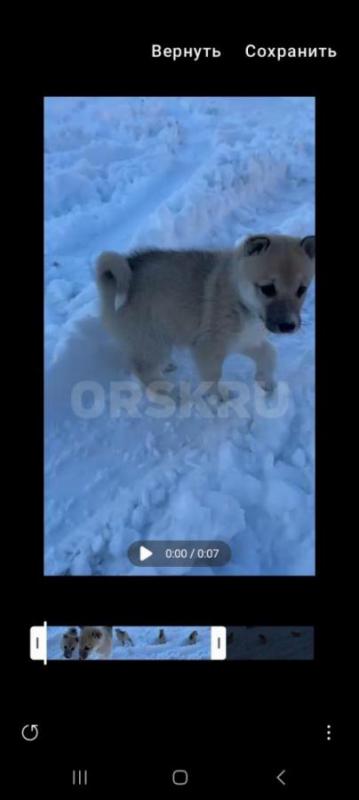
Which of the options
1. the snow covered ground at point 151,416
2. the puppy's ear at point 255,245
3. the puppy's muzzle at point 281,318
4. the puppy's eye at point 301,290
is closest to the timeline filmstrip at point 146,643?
the snow covered ground at point 151,416

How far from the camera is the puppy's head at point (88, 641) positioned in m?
1.72

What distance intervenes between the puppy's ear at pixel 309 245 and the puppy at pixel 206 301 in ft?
0.05

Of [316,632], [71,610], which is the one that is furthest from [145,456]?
[316,632]

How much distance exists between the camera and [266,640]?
173 cm

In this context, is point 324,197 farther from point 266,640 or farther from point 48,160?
point 266,640

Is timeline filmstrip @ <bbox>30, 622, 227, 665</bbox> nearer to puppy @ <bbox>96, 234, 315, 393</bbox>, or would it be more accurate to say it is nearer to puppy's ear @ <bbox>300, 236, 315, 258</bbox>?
puppy @ <bbox>96, 234, 315, 393</bbox>

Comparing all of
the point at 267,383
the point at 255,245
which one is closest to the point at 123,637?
the point at 267,383

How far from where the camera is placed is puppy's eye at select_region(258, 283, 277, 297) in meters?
2.51

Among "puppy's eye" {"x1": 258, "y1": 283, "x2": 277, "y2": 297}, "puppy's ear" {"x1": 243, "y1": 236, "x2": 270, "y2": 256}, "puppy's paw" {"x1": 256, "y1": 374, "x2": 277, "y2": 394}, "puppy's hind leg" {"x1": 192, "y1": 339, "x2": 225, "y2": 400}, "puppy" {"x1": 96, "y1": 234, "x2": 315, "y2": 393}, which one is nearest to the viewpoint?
"puppy's paw" {"x1": 256, "y1": 374, "x2": 277, "y2": 394}

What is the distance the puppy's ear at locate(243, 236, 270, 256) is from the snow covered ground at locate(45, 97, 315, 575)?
0.19m

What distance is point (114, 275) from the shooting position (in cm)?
222
